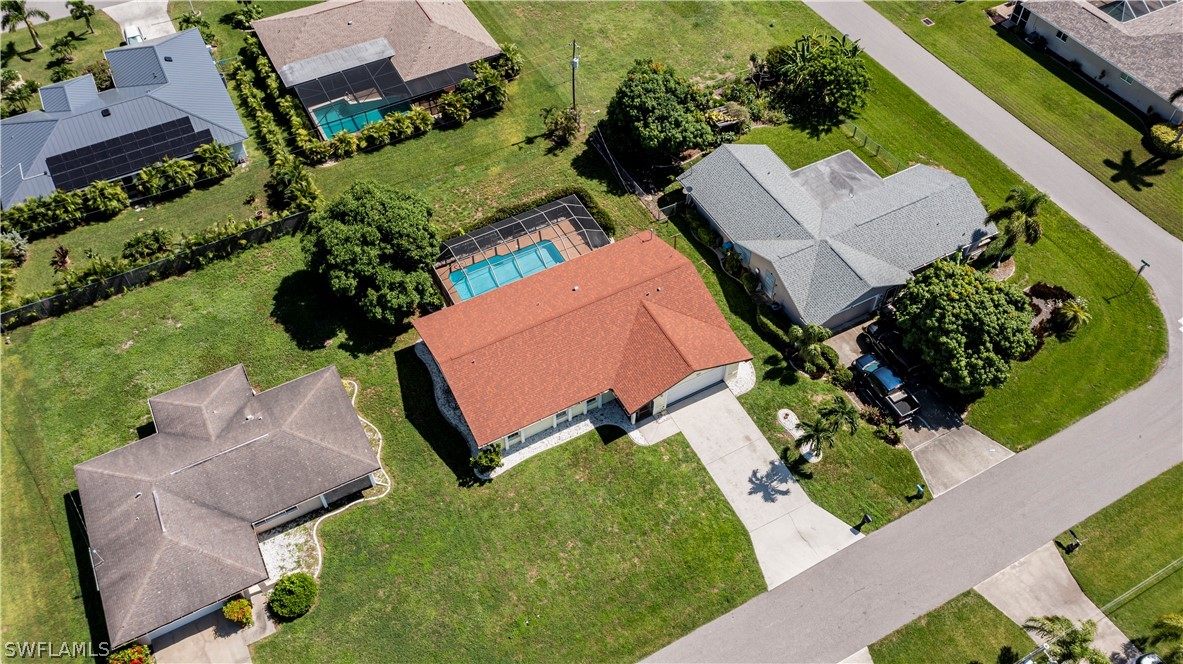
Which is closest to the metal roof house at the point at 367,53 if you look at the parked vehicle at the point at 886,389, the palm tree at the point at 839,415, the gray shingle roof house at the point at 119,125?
the gray shingle roof house at the point at 119,125

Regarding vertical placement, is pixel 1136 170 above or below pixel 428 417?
above

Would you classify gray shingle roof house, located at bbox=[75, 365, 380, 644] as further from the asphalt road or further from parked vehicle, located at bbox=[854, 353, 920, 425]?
parked vehicle, located at bbox=[854, 353, 920, 425]

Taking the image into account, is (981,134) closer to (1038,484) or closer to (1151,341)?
(1151,341)

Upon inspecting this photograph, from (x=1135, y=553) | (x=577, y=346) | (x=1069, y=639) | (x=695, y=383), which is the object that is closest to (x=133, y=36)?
(x=577, y=346)

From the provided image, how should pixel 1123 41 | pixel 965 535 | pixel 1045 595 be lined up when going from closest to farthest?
pixel 1045 595, pixel 965 535, pixel 1123 41

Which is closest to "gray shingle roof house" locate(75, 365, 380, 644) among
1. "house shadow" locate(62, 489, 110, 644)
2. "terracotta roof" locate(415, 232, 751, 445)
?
"house shadow" locate(62, 489, 110, 644)

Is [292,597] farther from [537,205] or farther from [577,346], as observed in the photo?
[537,205]
